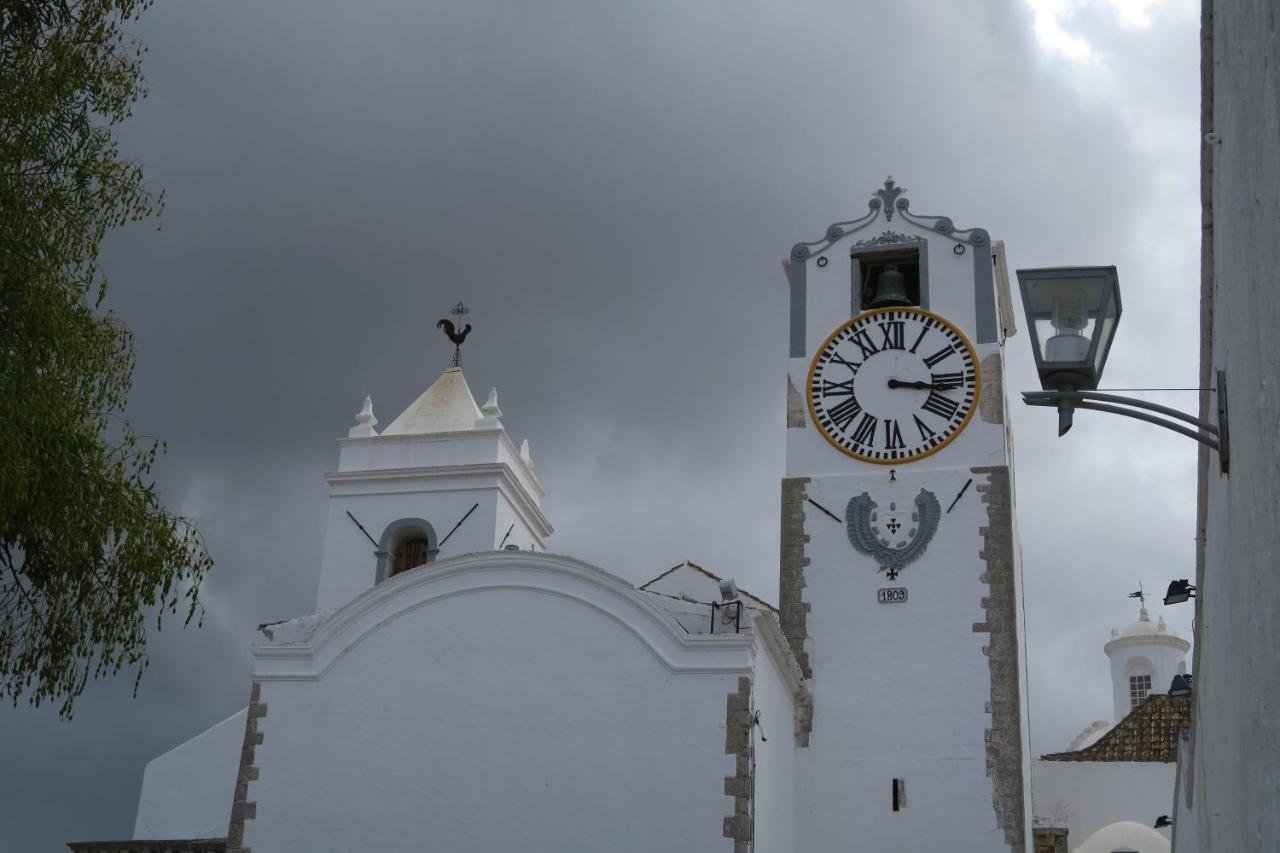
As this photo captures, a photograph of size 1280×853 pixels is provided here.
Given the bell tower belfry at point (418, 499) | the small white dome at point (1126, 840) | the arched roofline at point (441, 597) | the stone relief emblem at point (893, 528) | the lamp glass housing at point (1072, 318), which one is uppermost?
the bell tower belfry at point (418, 499)

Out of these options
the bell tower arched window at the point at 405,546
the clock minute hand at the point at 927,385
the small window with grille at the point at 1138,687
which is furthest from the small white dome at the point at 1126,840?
the small window with grille at the point at 1138,687

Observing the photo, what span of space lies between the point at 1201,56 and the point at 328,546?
67.1 feet

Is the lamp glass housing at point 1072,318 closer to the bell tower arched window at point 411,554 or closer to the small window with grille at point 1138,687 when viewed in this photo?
the bell tower arched window at point 411,554

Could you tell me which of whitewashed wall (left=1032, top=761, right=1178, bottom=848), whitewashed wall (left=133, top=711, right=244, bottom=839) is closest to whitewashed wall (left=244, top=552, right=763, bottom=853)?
whitewashed wall (left=133, top=711, right=244, bottom=839)

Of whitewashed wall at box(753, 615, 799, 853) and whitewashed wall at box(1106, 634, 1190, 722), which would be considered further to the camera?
whitewashed wall at box(1106, 634, 1190, 722)

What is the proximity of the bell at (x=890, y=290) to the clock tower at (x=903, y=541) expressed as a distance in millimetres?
35

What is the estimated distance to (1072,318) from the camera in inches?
279

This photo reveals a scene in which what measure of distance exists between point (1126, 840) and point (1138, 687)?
16895 millimetres

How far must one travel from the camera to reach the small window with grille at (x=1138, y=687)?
38.6m

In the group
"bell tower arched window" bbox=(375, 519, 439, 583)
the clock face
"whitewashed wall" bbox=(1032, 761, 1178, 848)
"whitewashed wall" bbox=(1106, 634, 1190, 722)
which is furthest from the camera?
"whitewashed wall" bbox=(1106, 634, 1190, 722)

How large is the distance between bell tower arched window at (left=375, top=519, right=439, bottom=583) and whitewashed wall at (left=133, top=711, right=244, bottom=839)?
3.59 m

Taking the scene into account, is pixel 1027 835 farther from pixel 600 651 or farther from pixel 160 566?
pixel 160 566

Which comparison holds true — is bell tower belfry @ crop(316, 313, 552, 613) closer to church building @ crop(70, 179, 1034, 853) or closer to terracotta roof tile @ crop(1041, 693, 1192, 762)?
church building @ crop(70, 179, 1034, 853)

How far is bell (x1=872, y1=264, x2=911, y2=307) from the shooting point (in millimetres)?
22672
